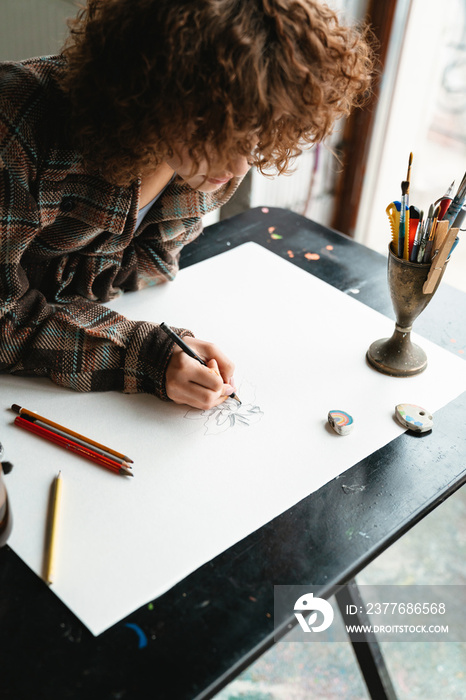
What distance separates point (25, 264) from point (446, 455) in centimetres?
55

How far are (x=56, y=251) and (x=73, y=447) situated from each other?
0.88 feet

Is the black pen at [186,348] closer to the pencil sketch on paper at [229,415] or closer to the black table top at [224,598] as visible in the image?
the pencil sketch on paper at [229,415]

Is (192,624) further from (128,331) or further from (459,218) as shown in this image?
(459,218)

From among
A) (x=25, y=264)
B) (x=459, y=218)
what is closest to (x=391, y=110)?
(x=459, y=218)

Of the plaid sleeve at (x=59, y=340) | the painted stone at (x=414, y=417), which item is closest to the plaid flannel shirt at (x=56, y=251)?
the plaid sleeve at (x=59, y=340)

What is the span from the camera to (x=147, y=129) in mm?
624

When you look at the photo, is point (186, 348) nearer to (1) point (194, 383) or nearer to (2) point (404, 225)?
(1) point (194, 383)

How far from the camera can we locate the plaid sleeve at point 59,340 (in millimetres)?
715

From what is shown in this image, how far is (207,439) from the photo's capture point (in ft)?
2.24

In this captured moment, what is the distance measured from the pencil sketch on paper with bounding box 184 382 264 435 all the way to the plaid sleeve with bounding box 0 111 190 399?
0.18 ft

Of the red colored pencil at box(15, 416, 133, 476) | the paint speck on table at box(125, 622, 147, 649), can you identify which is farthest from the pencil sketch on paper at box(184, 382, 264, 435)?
the paint speck on table at box(125, 622, 147, 649)

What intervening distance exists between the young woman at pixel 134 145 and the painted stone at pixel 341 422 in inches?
4.7

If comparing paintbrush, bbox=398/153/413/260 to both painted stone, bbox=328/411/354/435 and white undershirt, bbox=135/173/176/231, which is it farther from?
white undershirt, bbox=135/173/176/231

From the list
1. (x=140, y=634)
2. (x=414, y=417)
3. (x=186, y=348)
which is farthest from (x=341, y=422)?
(x=140, y=634)
